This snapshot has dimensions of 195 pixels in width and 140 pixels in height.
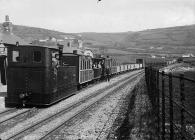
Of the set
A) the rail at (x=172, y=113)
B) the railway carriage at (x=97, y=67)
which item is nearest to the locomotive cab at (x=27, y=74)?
the rail at (x=172, y=113)

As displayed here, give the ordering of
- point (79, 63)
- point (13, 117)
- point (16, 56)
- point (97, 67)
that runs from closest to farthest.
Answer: point (13, 117)
point (16, 56)
point (79, 63)
point (97, 67)

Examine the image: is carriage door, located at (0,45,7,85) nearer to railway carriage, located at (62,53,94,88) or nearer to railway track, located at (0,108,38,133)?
railway carriage, located at (62,53,94,88)

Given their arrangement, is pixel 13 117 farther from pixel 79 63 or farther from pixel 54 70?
pixel 79 63

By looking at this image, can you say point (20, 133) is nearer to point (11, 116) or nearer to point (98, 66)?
point (11, 116)

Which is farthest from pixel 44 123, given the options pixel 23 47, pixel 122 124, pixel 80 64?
pixel 80 64

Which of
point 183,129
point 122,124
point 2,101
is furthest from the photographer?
point 2,101

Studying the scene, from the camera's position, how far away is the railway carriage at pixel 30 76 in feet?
56.5

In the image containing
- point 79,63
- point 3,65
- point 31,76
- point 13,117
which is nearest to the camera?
point 13,117

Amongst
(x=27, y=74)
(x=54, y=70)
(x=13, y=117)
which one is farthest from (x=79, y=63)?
(x=13, y=117)

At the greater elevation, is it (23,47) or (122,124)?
(23,47)

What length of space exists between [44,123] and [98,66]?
25.8 m

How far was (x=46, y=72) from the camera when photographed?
56.3 ft

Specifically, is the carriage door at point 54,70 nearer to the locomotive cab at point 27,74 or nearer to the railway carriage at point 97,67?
the locomotive cab at point 27,74

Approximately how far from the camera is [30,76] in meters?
17.3
